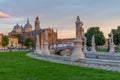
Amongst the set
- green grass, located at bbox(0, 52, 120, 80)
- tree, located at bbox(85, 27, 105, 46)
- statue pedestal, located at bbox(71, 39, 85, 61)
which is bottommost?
green grass, located at bbox(0, 52, 120, 80)

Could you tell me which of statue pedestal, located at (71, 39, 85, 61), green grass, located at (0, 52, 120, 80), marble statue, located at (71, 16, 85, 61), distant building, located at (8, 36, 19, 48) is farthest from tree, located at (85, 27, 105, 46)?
green grass, located at (0, 52, 120, 80)

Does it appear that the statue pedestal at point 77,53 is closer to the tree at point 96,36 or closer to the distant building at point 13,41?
the tree at point 96,36

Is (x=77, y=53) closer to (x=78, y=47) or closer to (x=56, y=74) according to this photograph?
(x=78, y=47)

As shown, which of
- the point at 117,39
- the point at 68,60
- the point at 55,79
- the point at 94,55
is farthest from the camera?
the point at 117,39

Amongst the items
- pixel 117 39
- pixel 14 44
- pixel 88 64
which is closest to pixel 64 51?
pixel 117 39

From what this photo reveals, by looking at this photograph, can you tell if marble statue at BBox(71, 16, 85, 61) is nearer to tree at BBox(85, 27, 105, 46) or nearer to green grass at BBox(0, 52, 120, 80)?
green grass at BBox(0, 52, 120, 80)

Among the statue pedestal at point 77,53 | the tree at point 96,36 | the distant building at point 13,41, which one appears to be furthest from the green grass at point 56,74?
the distant building at point 13,41

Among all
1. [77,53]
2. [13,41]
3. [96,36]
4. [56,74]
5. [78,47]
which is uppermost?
[13,41]

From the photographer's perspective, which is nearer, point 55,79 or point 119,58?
point 55,79

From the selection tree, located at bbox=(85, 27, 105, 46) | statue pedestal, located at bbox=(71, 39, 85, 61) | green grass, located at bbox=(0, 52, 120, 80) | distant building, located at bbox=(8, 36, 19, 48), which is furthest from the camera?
distant building, located at bbox=(8, 36, 19, 48)

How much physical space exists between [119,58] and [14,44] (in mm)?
146182

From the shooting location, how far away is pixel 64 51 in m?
80.4

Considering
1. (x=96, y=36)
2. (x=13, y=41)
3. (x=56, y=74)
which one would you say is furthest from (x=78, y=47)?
(x=13, y=41)

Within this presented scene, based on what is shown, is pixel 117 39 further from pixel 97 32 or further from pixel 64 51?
pixel 64 51
